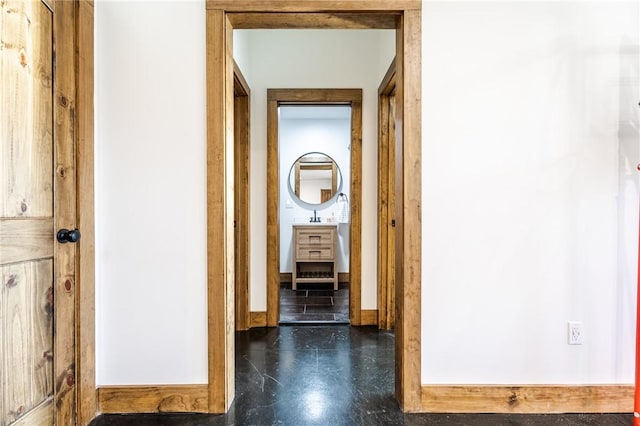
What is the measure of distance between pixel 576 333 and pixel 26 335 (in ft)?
7.92

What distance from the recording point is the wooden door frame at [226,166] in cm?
172

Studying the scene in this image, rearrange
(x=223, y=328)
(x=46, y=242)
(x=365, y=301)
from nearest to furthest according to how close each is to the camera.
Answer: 1. (x=46, y=242)
2. (x=223, y=328)
3. (x=365, y=301)

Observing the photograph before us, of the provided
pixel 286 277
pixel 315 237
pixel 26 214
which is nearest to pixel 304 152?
pixel 315 237

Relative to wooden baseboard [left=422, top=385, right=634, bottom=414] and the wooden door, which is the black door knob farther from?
wooden baseboard [left=422, top=385, right=634, bottom=414]

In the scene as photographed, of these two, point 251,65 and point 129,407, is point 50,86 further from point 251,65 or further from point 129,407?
point 251,65

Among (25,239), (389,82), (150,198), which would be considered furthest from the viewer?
(389,82)

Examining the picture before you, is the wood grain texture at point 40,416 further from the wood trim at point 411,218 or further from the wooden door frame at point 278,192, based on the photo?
the wooden door frame at point 278,192

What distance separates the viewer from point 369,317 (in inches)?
120

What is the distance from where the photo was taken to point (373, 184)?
3.07 meters

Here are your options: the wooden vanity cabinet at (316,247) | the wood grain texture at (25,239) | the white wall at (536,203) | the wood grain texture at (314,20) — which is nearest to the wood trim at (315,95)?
the wood grain texture at (314,20)

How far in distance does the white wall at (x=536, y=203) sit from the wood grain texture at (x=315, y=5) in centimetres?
40

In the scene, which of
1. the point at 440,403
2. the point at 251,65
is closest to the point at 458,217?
the point at 440,403

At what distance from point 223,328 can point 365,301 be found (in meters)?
1.59

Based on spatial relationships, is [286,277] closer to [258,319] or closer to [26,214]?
[258,319]
